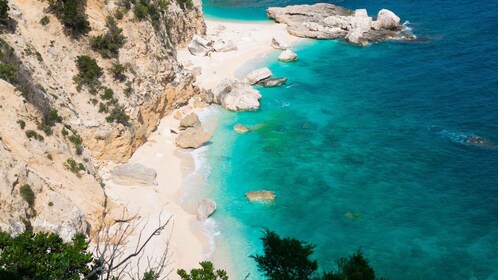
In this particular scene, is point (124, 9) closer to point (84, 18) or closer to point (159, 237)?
point (84, 18)

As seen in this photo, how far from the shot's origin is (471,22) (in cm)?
8706

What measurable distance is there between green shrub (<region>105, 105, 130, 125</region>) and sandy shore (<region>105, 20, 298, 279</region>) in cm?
424

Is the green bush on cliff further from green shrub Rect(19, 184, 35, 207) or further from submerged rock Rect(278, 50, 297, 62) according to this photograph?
submerged rock Rect(278, 50, 297, 62)

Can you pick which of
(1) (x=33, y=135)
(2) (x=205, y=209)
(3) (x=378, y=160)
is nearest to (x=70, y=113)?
(1) (x=33, y=135)

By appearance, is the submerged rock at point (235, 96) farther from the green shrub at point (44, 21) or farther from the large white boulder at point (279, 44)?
the green shrub at point (44, 21)

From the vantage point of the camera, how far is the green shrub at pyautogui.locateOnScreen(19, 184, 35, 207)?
3203cm

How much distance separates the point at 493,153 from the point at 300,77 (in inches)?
1194

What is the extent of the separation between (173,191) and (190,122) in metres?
11.7

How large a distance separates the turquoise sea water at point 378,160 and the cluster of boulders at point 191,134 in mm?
2005

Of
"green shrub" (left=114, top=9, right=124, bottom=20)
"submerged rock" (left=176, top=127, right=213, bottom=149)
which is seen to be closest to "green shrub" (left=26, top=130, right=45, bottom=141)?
"submerged rock" (left=176, top=127, right=213, bottom=149)

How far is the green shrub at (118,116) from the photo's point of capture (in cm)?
4684

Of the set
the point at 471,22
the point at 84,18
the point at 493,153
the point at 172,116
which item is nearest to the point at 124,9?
the point at 84,18

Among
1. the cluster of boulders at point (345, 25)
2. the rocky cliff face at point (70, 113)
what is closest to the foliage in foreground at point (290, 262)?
the rocky cliff face at point (70, 113)

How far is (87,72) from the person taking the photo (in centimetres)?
4706
